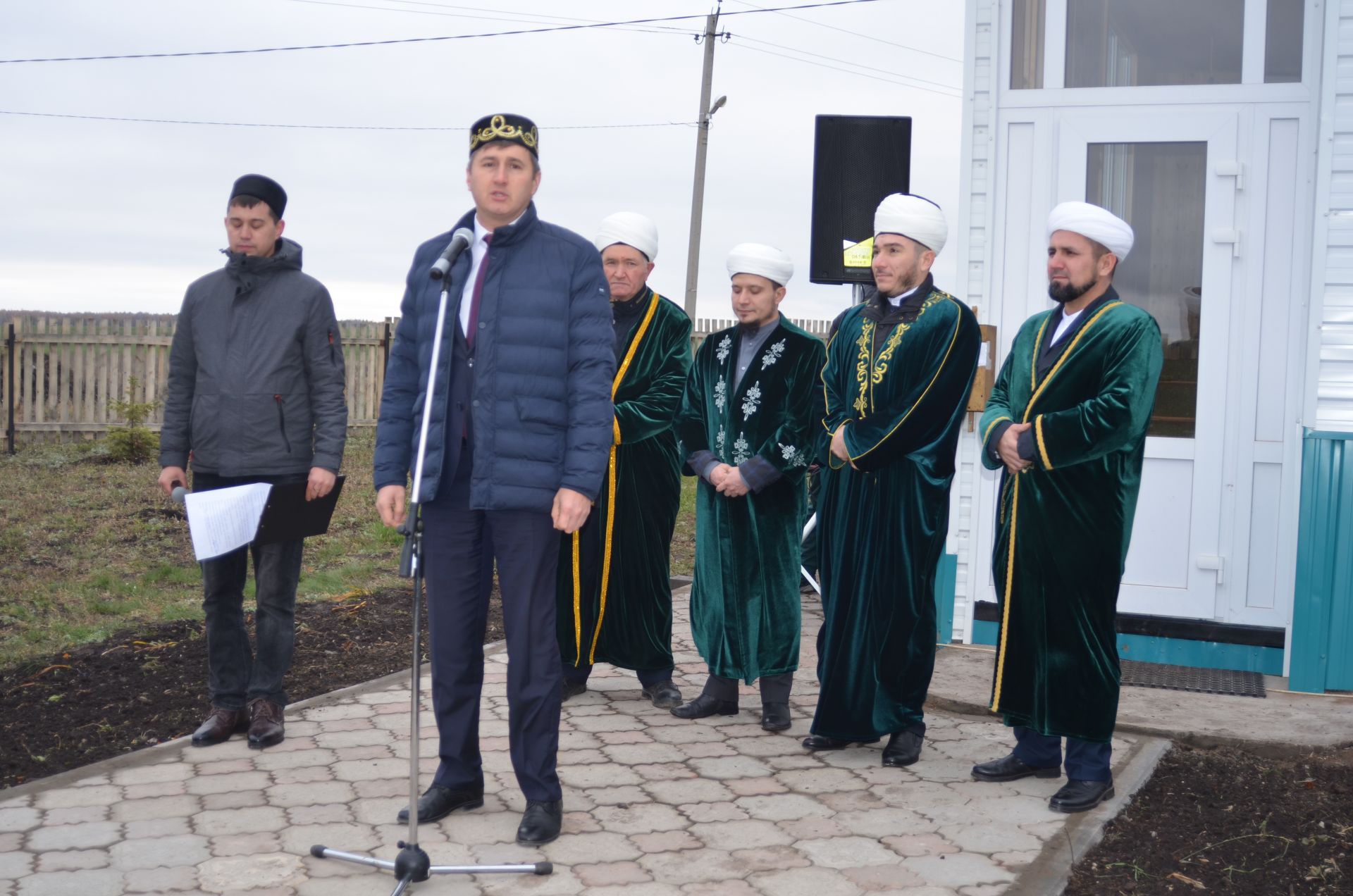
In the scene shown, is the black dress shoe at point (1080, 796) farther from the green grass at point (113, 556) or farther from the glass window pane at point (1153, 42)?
the green grass at point (113, 556)

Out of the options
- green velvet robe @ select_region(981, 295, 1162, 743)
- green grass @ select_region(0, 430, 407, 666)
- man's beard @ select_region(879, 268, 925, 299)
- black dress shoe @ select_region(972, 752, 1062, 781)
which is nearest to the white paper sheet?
green grass @ select_region(0, 430, 407, 666)

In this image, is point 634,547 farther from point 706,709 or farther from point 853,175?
point 853,175

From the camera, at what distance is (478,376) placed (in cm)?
384

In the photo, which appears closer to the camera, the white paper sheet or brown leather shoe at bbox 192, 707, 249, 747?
the white paper sheet

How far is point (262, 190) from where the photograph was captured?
15.9 ft

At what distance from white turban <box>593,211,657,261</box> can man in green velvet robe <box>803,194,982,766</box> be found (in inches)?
39.2

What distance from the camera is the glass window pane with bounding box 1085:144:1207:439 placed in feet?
20.4

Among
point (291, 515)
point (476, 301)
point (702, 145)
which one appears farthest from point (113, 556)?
point (702, 145)

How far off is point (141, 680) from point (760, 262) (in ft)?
10.5

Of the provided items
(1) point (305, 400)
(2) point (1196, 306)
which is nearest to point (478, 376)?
(1) point (305, 400)

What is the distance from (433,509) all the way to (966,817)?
1915mm

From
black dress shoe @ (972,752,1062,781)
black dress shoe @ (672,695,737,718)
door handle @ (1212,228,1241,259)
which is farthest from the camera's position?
door handle @ (1212,228,1241,259)

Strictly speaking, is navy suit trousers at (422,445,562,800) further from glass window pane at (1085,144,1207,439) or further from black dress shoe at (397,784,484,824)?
glass window pane at (1085,144,1207,439)

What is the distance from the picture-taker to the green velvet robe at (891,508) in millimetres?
4684
